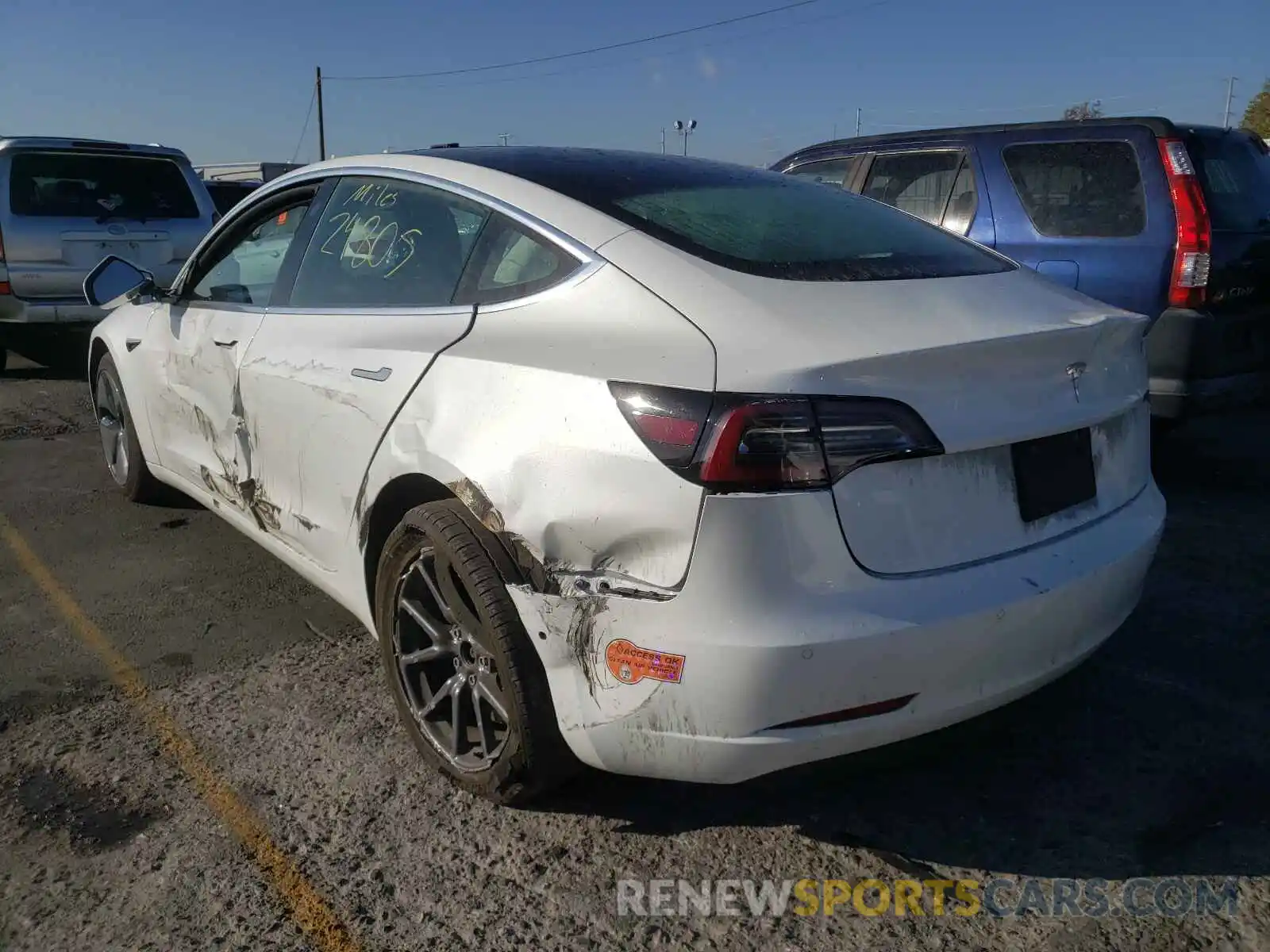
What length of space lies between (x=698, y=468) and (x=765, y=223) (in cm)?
103

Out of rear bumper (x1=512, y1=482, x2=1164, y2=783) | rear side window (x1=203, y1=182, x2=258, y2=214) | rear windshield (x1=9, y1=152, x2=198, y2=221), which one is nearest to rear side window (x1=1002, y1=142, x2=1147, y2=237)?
rear bumper (x1=512, y1=482, x2=1164, y2=783)

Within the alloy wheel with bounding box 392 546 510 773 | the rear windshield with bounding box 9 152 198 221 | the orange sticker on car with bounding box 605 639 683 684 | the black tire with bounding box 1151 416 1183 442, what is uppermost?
the rear windshield with bounding box 9 152 198 221

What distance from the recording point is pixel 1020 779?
2865 millimetres

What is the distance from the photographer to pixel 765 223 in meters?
2.89

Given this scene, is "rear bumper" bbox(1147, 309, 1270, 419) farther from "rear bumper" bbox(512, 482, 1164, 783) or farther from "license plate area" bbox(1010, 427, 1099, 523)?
"rear bumper" bbox(512, 482, 1164, 783)

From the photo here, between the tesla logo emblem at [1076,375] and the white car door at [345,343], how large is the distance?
4.75 ft

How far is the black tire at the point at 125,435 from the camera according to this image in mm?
4945

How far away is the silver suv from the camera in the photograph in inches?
320

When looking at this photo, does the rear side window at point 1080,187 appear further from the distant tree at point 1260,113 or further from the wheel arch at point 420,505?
the distant tree at point 1260,113

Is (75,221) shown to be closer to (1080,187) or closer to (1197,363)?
(1080,187)

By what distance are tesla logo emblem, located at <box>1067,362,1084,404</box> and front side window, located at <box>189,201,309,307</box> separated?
2.51 metres

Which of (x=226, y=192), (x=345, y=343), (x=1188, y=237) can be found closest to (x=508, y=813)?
(x=345, y=343)

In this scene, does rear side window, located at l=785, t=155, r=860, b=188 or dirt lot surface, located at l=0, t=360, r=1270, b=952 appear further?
rear side window, located at l=785, t=155, r=860, b=188

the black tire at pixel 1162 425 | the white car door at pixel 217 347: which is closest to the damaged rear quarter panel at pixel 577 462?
the white car door at pixel 217 347
